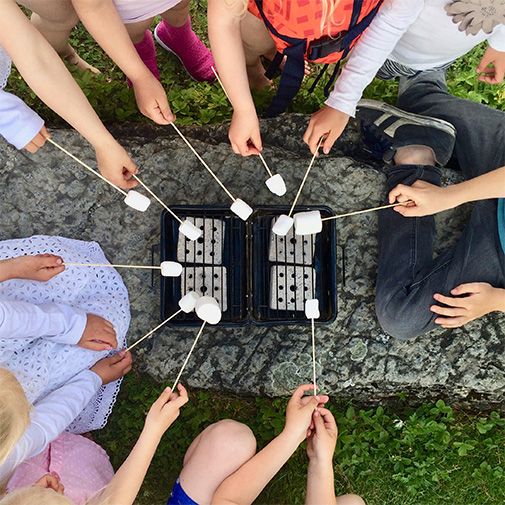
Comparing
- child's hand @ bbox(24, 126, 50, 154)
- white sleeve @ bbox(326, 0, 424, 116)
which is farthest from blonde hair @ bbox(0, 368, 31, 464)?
white sleeve @ bbox(326, 0, 424, 116)

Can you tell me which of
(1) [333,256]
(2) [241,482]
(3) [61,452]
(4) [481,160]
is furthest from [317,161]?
(3) [61,452]

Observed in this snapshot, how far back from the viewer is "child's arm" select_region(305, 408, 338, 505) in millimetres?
1836

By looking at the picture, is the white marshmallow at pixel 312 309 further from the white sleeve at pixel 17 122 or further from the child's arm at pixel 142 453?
the white sleeve at pixel 17 122

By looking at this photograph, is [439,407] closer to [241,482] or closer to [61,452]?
[241,482]

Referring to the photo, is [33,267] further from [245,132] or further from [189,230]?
[245,132]

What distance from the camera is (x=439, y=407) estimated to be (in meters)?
2.29

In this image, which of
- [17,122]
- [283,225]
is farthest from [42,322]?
[283,225]

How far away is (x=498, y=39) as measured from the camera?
6.52 feet

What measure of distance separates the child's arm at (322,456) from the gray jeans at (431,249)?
0.42 metres

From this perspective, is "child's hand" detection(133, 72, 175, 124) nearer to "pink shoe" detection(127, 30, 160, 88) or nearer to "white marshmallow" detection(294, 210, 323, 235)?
"pink shoe" detection(127, 30, 160, 88)

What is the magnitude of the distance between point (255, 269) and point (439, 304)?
642 mm

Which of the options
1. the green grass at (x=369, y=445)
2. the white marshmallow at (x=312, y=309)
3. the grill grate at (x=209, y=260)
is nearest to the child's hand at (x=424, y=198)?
the white marshmallow at (x=312, y=309)

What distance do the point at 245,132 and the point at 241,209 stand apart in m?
0.27

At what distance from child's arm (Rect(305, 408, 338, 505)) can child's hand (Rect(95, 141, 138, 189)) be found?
38.4 inches
